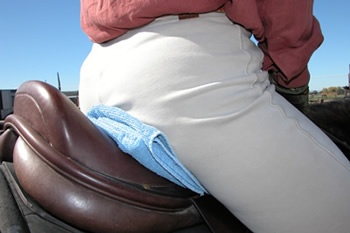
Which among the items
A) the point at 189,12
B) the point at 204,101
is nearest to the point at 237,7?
the point at 189,12

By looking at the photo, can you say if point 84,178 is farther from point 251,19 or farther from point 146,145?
point 251,19

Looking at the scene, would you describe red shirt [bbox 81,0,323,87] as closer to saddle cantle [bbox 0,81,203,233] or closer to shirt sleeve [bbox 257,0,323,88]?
shirt sleeve [bbox 257,0,323,88]

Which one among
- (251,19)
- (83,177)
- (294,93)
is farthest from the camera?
(294,93)

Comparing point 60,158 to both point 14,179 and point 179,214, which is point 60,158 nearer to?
point 14,179

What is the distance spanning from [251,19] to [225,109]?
0.85 ft

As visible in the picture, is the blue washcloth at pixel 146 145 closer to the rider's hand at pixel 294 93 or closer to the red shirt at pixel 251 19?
the red shirt at pixel 251 19

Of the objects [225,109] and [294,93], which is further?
[294,93]

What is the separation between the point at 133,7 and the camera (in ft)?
1.91

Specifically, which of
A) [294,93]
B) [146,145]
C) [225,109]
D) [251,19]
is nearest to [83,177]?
[146,145]

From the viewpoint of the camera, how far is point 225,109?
1.82ft

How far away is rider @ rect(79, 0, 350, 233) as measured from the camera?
55 centimetres

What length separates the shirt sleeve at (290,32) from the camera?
0.65 metres

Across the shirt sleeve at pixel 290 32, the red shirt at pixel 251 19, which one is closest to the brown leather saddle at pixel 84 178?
the red shirt at pixel 251 19

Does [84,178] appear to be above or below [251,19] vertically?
below
